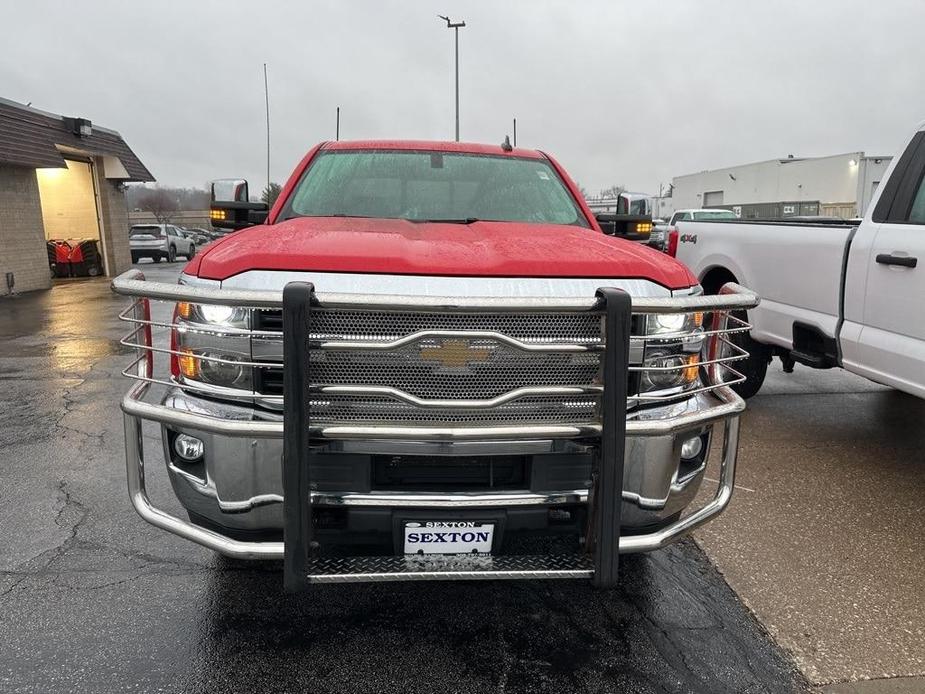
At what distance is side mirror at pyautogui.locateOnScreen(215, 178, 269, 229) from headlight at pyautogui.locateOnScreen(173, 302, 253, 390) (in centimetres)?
183

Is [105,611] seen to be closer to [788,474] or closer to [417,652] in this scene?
[417,652]

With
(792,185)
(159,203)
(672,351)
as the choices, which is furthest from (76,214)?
(159,203)

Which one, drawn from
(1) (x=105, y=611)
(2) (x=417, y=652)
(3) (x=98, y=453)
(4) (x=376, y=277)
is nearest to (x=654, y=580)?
(2) (x=417, y=652)

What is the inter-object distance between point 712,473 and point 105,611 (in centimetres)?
337

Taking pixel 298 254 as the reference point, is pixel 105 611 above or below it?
below

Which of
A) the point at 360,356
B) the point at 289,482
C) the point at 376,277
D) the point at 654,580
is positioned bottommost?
the point at 654,580

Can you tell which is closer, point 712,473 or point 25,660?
point 25,660

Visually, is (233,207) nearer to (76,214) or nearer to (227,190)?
(227,190)

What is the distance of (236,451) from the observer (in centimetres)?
211

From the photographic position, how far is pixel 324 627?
2662 mm

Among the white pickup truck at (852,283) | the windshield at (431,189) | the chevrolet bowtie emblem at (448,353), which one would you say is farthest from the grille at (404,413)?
the white pickup truck at (852,283)

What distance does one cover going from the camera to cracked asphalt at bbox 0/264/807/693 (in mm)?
2375

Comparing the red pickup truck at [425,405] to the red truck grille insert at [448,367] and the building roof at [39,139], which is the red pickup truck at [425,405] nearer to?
the red truck grille insert at [448,367]

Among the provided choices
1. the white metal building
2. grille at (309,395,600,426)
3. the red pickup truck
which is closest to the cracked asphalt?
the red pickup truck
